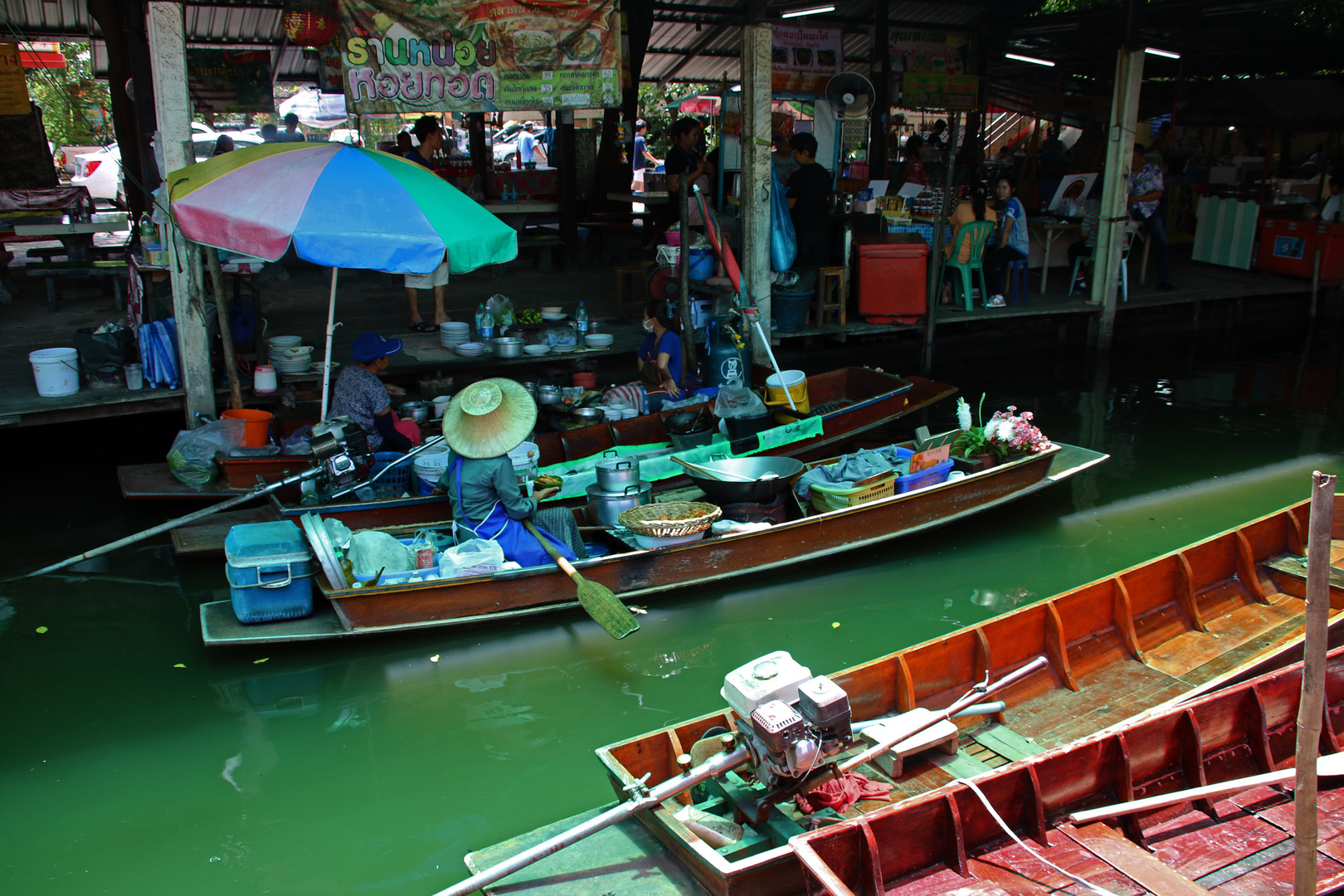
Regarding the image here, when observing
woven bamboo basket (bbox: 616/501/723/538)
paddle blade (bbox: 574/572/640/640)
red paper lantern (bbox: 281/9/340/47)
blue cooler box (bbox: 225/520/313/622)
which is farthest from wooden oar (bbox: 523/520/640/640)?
red paper lantern (bbox: 281/9/340/47)

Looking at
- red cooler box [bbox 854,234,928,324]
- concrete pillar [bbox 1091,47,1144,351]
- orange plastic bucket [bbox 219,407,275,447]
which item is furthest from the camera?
concrete pillar [bbox 1091,47,1144,351]

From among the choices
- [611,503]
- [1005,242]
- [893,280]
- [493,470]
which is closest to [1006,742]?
[611,503]

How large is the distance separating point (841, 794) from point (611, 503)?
10.3 feet

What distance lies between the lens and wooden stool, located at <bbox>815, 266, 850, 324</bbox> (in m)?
10.5

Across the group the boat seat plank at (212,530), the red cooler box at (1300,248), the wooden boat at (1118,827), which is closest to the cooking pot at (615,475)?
the boat seat plank at (212,530)

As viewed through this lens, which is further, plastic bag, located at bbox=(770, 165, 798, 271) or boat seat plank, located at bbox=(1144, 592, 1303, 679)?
plastic bag, located at bbox=(770, 165, 798, 271)

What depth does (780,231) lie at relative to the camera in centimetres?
973

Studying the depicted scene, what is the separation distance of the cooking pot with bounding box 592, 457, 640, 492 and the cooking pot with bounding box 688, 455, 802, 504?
44cm

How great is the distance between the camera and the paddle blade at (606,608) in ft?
17.9

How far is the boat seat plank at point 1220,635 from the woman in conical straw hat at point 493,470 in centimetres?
353

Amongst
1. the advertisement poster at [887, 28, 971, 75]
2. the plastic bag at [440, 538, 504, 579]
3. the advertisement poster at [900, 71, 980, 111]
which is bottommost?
the plastic bag at [440, 538, 504, 579]

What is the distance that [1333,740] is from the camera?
15.2ft

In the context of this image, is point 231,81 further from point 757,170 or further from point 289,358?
point 757,170

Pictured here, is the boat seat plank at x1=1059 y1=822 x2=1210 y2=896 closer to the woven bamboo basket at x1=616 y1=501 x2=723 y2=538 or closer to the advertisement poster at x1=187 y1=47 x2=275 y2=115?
the woven bamboo basket at x1=616 y1=501 x2=723 y2=538
